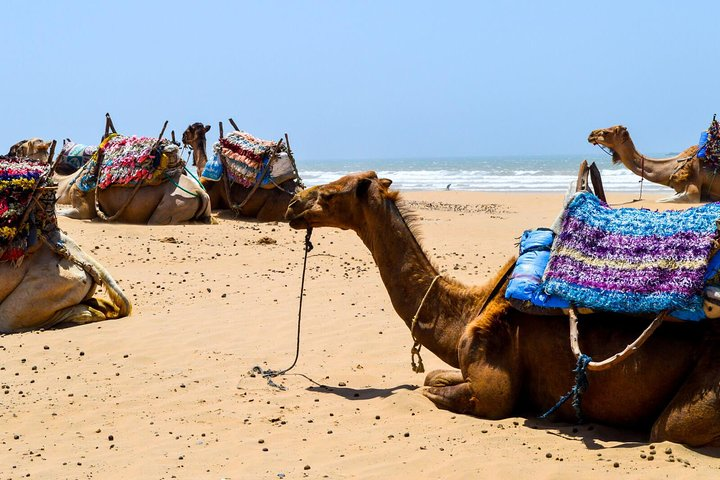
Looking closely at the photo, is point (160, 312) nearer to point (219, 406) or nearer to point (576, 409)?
point (219, 406)

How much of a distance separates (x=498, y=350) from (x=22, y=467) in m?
2.82

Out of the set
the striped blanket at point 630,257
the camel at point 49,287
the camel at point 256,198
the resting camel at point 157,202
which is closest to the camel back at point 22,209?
the camel at point 49,287

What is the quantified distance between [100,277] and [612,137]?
15748 millimetres

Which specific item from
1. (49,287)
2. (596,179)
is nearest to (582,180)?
(596,179)

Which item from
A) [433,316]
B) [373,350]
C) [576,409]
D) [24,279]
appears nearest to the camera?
[576,409]

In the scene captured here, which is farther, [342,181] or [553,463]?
[342,181]

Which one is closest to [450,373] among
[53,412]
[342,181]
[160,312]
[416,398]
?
[416,398]

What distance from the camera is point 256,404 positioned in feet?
20.1

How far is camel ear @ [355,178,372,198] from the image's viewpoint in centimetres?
613

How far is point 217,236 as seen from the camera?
47.0ft

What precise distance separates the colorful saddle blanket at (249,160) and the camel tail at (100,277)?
783cm

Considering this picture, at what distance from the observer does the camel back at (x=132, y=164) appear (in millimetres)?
15289

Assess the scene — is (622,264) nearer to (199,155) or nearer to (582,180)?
(582,180)

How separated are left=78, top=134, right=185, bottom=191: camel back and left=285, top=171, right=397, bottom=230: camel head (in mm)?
9556
